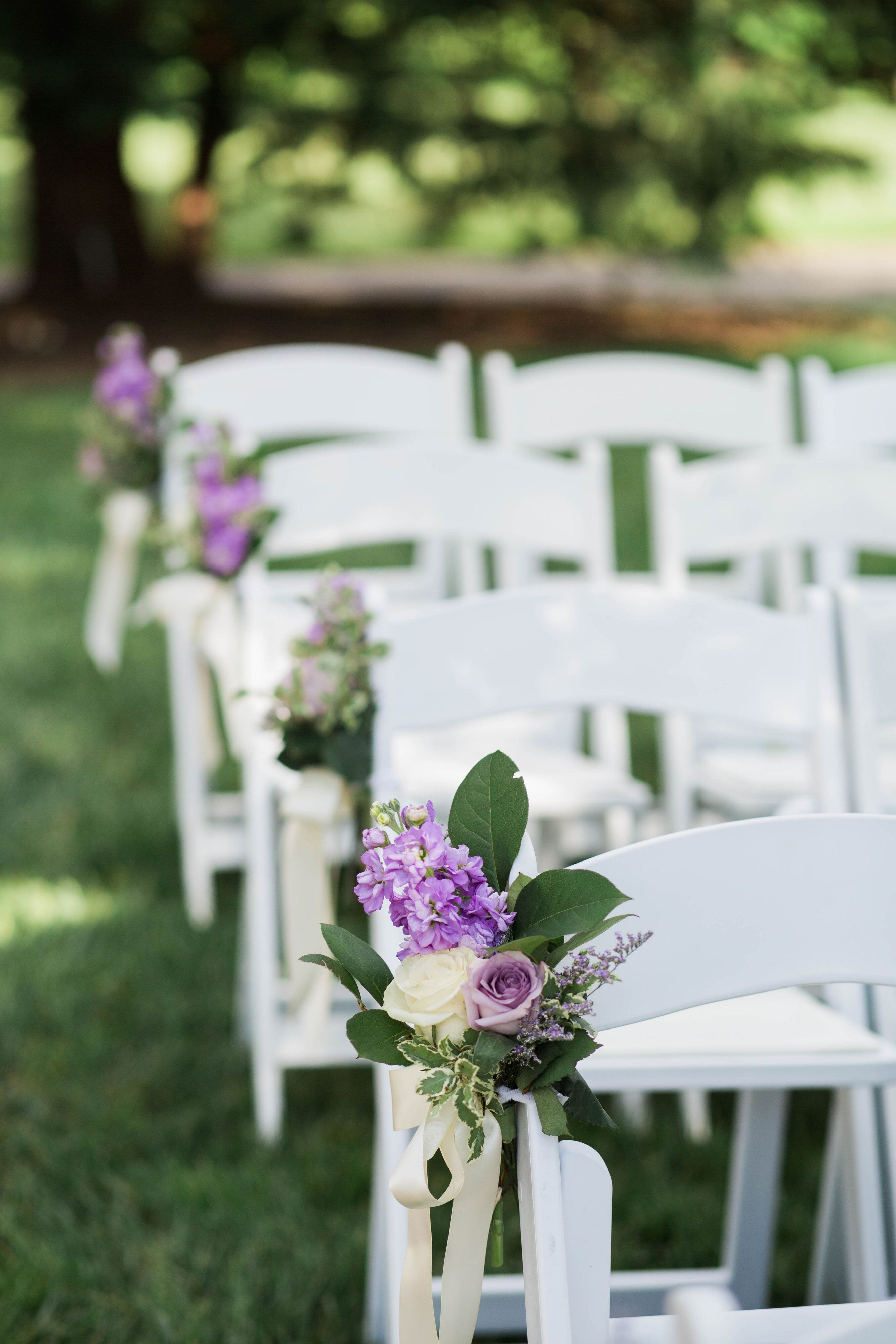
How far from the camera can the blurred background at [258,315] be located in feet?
7.38

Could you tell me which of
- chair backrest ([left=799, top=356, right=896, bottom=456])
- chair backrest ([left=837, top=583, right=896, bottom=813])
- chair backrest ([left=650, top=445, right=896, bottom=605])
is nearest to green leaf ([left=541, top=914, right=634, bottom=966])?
chair backrest ([left=837, top=583, right=896, bottom=813])

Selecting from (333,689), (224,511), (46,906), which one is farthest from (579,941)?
(46,906)

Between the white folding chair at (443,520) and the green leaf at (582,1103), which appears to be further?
the white folding chair at (443,520)

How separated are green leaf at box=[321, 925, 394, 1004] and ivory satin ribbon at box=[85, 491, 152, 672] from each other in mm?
2215

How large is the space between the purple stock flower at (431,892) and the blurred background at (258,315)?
3.61 feet

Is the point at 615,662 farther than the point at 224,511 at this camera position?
No

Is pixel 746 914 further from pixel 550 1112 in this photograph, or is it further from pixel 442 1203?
pixel 442 1203

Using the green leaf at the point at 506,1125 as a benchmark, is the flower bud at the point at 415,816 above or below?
above

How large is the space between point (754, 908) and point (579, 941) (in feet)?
0.69

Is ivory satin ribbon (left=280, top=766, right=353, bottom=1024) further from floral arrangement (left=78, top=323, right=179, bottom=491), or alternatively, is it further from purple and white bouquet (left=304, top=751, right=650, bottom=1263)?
floral arrangement (left=78, top=323, right=179, bottom=491)

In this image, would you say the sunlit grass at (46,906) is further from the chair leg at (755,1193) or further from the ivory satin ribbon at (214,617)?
the chair leg at (755,1193)

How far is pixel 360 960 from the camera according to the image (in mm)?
1237

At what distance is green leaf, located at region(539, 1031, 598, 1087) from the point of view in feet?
3.84

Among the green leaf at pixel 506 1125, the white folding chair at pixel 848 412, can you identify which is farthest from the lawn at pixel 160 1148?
the white folding chair at pixel 848 412
